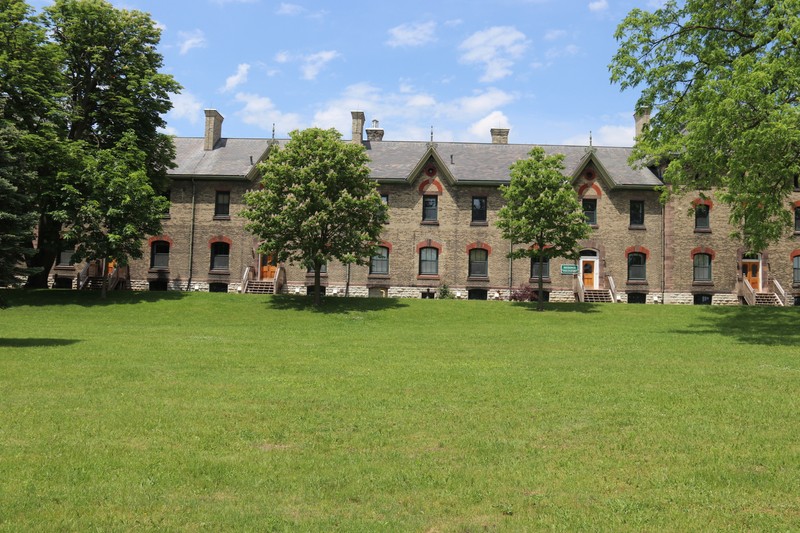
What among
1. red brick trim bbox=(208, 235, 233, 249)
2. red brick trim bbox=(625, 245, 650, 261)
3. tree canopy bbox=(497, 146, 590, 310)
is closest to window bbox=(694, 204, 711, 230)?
red brick trim bbox=(625, 245, 650, 261)

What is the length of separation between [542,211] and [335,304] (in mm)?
11115

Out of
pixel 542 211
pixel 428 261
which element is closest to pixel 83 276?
pixel 428 261

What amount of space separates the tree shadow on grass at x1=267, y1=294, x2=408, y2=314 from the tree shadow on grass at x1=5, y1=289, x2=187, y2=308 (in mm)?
5456

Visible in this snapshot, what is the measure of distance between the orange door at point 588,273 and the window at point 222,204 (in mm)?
22009

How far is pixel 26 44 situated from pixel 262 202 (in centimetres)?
1362

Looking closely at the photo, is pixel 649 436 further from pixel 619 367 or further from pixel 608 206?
pixel 608 206

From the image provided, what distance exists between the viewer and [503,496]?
5.88 m

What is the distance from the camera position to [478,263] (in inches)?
1522

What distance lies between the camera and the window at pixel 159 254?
129ft

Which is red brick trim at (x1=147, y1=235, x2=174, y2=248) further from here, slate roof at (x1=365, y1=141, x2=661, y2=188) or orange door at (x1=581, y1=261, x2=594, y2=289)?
orange door at (x1=581, y1=261, x2=594, y2=289)

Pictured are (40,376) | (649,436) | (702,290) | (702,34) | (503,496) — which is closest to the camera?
(503,496)

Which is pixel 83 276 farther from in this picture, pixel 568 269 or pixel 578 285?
pixel 578 285

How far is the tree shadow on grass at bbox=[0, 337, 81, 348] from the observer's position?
16984 millimetres

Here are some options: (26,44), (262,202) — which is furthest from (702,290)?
(26,44)
